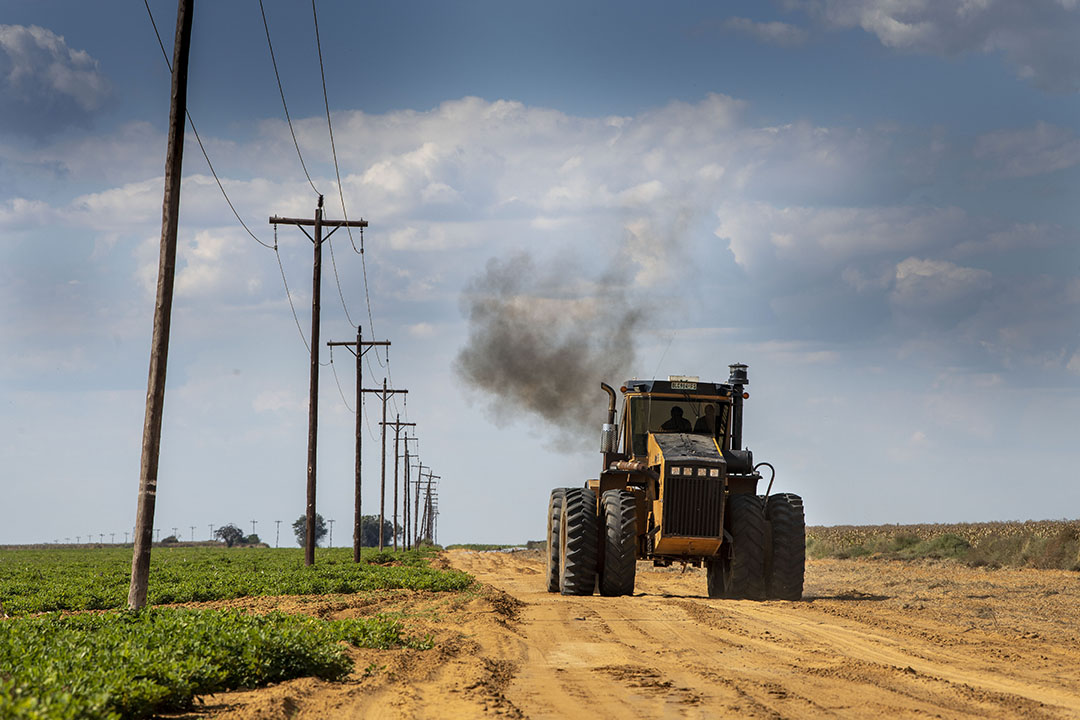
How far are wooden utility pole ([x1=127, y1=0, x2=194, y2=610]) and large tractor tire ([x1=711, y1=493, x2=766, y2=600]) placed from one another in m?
11.5

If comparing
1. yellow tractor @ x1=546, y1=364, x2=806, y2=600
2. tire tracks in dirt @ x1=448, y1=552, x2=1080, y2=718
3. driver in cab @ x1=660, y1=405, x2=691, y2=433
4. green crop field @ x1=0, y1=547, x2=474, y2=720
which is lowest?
tire tracks in dirt @ x1=448, y1=552, x2=1080, y2=718

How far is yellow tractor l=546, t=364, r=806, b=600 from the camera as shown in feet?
71.4

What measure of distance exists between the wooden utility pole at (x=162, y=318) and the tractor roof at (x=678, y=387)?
10608 mm

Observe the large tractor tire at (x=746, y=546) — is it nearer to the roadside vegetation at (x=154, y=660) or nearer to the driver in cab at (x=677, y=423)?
the driver in cab at (x=677, y=423)

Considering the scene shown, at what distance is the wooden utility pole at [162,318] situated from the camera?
54.7ft

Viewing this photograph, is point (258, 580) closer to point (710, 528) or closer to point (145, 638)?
point (710, 528)

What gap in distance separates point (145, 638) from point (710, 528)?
43.1 feet

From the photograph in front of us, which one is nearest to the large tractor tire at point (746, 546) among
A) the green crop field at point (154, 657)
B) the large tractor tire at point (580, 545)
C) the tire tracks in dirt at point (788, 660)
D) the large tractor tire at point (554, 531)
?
the tire tracks in dirt at point (788, 660)

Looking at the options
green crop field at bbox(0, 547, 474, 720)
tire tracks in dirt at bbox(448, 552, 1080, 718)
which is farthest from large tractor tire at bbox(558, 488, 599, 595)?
green crop field at bbox(0, 547, 474, 720)

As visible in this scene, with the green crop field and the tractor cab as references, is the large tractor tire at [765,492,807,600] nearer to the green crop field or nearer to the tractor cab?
the tractor cab

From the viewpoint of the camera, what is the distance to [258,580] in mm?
29578

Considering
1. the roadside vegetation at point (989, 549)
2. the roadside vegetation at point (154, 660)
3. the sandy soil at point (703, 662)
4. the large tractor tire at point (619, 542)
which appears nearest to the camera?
the roadside vegetation at point (154, 660)

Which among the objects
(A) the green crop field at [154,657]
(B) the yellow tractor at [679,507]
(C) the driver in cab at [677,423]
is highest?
(C) the driver in cab at [677,423]

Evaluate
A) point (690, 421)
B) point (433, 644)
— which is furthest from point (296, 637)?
point (690, 421)
